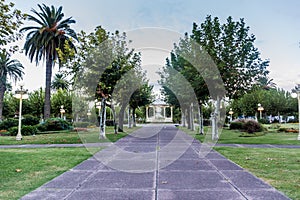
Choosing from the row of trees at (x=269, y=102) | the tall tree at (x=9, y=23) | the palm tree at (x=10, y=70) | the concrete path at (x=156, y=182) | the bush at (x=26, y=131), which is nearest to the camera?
the concrete path at (x=156, y=182)

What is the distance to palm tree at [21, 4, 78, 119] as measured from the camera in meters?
25.9

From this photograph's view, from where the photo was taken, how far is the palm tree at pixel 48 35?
84.9 feet

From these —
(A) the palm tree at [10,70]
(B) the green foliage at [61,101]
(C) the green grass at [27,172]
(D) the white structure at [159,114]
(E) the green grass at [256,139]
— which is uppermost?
(A) the palm tree at [10,70]

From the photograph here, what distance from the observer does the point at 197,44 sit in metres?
16.5

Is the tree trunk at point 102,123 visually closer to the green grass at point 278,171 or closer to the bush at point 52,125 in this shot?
the green grass at point 278,171

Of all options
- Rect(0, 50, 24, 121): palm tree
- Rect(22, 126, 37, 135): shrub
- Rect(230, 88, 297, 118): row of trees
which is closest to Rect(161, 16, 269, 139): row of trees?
Rect(22, 126, 37, 135): shrub

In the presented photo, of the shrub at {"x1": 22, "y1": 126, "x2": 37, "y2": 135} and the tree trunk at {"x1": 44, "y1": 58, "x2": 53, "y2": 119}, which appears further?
the tree trunk at {"x1": 44, "y1": 58, "x2": 53, "y2": 119}

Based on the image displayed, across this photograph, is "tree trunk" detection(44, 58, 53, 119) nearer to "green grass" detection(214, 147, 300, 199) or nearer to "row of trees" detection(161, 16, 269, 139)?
"row of trees" detection(161, 16, 269, 139)

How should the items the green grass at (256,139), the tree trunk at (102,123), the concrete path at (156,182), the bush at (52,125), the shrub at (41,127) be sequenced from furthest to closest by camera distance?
the bush at (52,125), the shrub at (41,127), the tree trunk at (102,123), the green grass at (256,139), the concrete path at (156,182)

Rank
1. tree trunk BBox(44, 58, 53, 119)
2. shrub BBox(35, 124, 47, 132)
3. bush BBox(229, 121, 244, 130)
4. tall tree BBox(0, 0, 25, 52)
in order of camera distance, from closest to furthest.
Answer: tall tree BBox(0, 0, 25, 52) < shrub BBox(35, 124, 47, 132) < tree trunk BBox(44, 58, 53, 119) < bush BBox(229, 121, 244, 130)

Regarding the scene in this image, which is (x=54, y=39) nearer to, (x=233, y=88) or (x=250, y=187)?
(x=233, y=88)

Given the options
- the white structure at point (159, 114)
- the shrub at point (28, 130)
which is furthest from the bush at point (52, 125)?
the white structure at point (159, 114)

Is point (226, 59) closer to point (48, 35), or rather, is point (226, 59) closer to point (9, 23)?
point (9, 23)

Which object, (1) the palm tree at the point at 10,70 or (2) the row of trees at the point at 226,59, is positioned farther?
(1) the palm tree at the point at 10,70
